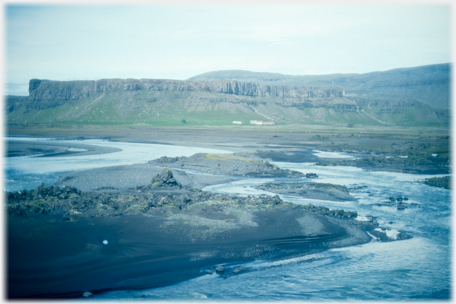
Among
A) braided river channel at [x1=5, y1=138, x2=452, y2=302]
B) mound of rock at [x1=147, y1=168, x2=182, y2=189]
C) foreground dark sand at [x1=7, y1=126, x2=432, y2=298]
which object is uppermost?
mound of rock at [x1=147, y1=168, x2=182, y2=189]

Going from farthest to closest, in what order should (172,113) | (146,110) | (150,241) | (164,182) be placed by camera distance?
1. (172,113)
2. (146,110)
3. (164,182)
4. (150,241)

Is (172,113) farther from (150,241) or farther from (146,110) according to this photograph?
(150,241)

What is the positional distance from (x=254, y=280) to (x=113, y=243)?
25.9ft

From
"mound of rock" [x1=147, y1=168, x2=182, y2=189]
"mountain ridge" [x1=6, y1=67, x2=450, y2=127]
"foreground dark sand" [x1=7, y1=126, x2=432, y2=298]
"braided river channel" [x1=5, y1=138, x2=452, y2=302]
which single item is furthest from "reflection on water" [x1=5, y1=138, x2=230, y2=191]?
"mountain ridge" [x1=6, y1=67, x2=450, y2=127]

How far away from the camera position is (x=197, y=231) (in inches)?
816

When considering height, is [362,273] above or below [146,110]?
below

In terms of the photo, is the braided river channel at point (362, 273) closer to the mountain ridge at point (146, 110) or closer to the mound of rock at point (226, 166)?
the mound of rock at point (226, 166)

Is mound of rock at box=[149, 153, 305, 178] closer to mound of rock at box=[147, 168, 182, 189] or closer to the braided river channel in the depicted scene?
mound of rock at box=[147, 168, 182, 189]

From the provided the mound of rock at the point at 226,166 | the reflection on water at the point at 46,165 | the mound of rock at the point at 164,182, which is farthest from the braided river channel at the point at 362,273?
the reflection on water at the point at 46,165

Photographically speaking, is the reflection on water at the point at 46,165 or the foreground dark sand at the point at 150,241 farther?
the reflection on water at the point at 46,165

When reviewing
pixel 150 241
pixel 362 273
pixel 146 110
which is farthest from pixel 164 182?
pixel 146 110

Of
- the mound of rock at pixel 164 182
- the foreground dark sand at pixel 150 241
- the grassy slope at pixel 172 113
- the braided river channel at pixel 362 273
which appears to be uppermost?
the grassy slope at pixel 172 113

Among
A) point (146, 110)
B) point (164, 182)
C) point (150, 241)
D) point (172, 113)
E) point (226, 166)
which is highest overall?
point (146, 110)

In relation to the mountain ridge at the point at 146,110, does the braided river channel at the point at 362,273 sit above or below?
below
